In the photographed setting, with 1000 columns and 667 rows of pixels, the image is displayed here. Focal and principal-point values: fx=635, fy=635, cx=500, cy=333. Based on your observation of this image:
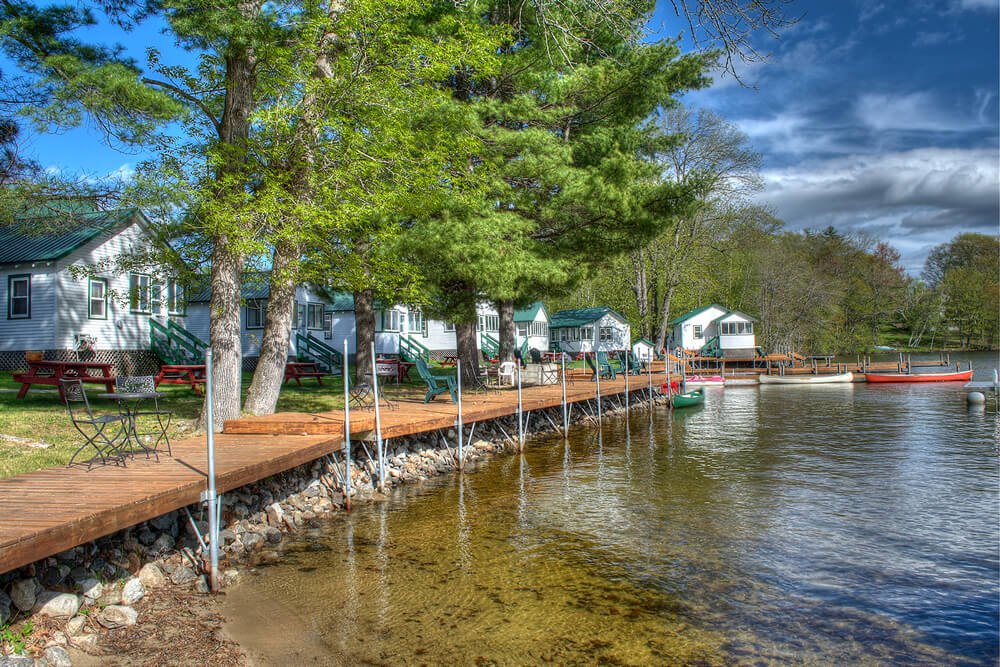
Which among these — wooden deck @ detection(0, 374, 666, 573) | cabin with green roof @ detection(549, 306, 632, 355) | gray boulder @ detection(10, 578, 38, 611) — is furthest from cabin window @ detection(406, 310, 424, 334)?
gray boulder @ detection(10, 578, 38, 611)

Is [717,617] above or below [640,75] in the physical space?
below

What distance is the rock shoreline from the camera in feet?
14.7

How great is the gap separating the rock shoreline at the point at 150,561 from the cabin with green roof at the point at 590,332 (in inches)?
1398

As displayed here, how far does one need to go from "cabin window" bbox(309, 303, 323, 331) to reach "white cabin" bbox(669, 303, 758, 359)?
27189 mm

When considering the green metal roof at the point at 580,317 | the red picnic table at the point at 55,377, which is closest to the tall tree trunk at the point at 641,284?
the green metal roof at the point at 580,317

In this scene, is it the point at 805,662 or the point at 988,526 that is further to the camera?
the point at 988,526

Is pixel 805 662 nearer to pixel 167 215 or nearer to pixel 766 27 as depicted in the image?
pixel 766 27

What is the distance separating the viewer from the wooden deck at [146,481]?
164 inches

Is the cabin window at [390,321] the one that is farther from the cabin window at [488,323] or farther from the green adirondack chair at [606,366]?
the green adirondack chair at [606,366]

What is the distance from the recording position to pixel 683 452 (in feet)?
47.9

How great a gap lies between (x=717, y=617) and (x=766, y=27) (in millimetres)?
4745

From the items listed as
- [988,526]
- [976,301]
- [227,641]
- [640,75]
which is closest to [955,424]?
[988,526]

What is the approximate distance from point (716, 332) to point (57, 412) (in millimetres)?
43956

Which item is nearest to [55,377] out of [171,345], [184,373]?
[184,373]
